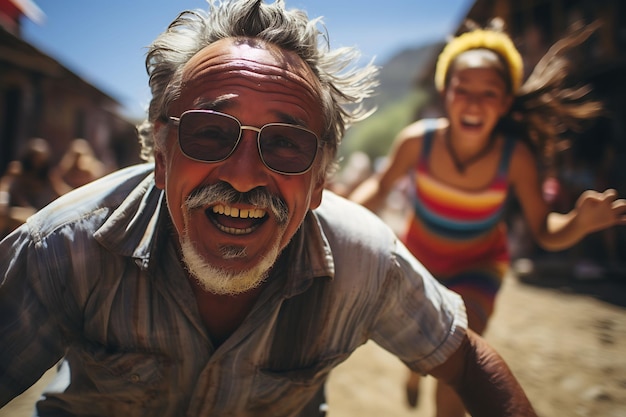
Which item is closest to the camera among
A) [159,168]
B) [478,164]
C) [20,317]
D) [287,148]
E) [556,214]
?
[20,317]

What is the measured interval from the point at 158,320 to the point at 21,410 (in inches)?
66.7

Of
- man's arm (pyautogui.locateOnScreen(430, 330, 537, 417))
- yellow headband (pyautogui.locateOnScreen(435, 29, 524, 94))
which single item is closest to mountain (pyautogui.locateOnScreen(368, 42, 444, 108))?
yellow headband (pyautogui.locateOnScreen(435, 29, 524, 94))

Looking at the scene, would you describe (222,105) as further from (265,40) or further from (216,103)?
(265,40)

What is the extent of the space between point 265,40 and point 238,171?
0.51m

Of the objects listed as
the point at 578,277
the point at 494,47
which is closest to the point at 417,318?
the point at 494,47

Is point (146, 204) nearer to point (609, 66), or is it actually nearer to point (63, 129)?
point (609, 66)

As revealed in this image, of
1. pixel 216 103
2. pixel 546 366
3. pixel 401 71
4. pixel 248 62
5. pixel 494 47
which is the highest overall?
pixel 401 71

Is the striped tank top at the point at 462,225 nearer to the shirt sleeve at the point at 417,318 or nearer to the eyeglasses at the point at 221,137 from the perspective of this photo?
the shirt sleeve at the point at 417,318

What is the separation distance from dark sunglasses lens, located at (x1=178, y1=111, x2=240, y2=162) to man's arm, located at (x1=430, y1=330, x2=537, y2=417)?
1.08 m

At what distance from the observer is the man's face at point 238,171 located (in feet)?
4.35

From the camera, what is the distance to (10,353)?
129 cm

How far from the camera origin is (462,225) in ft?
8.65

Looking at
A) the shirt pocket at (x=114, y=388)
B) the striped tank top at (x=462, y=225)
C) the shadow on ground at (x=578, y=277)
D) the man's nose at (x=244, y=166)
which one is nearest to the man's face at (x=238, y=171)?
the man's nose at (x=244, y=166)

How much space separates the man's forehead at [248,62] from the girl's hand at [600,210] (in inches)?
59.3
